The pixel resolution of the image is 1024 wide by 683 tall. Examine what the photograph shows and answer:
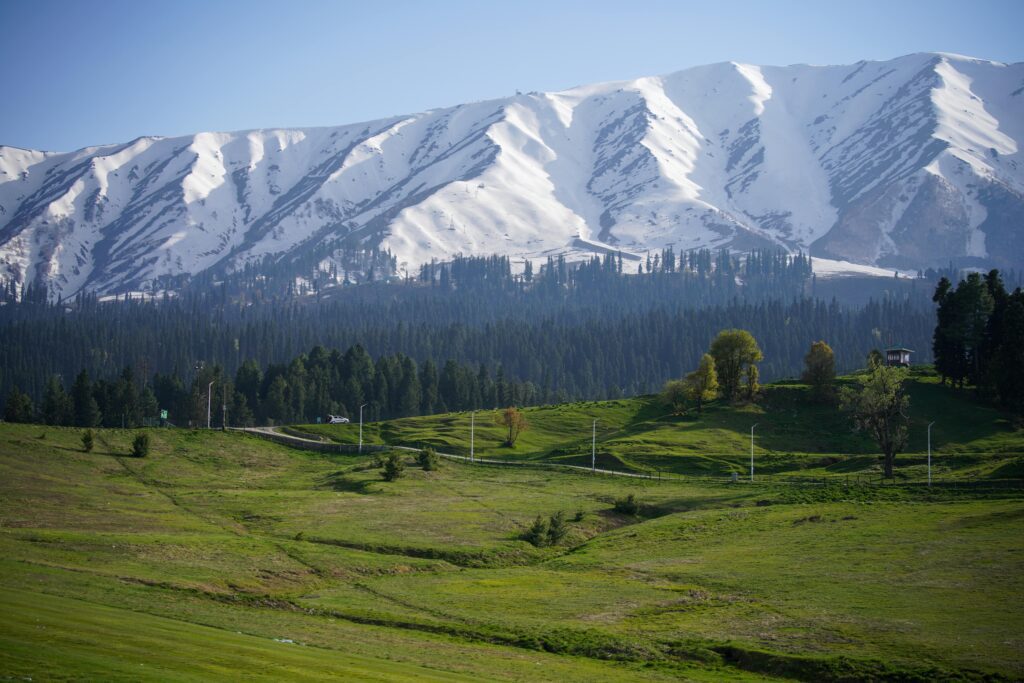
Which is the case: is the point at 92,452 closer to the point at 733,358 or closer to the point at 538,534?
the point at 538,534

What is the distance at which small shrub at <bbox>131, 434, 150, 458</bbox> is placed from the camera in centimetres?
12800

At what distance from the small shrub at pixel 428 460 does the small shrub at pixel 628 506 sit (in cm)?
3083

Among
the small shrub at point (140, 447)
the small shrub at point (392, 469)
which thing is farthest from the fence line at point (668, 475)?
the small shrub at point (140, 447)

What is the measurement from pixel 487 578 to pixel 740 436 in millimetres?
80456

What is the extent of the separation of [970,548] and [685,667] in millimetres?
32115

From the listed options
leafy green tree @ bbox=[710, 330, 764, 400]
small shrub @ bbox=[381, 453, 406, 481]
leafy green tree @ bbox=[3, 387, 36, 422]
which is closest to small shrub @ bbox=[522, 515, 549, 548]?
small shrub @ bbox=[381, 453, 406, 481]

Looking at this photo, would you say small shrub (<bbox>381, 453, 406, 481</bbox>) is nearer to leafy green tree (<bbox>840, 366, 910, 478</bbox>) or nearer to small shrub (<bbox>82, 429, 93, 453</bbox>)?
small shrub (<bbox>82, 429, 93, 453</bbox>)

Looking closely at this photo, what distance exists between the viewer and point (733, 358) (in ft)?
560

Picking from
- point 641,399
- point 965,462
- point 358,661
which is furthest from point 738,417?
point 358,661

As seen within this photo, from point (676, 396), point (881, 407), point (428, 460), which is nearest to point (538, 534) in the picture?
point (428, 460)

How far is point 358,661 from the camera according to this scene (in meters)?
49.9

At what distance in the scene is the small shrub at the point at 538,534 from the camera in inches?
3629

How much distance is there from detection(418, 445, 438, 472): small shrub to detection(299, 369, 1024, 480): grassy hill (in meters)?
18.4

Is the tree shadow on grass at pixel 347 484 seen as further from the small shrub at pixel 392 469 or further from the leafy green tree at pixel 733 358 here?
the leafy green tree at pixel 733 358
